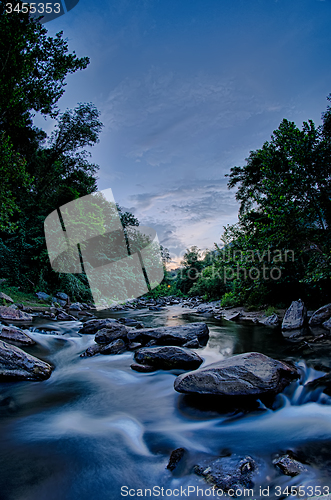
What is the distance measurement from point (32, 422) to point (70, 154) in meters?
27.0

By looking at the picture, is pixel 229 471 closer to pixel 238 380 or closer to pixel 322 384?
pixel 238 380

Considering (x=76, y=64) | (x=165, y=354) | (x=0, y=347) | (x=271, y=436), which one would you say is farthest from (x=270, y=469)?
(x=76, y=64)

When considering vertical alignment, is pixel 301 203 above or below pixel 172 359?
above

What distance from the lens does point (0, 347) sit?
4547mm

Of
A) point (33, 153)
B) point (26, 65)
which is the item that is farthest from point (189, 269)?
point (26, 65)

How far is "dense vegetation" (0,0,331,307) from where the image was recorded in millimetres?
8859

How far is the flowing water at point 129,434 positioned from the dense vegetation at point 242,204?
17.1ft

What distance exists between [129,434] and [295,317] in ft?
27.6

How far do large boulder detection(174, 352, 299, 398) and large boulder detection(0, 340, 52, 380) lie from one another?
3024mm

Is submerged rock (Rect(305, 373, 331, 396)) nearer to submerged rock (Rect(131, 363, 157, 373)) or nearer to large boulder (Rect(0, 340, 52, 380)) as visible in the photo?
submerged rock (Rect(131, 363, 157, 373))

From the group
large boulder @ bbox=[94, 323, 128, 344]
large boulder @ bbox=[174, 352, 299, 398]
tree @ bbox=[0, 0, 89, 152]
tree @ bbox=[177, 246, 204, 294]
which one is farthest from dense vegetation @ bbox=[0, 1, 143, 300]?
tree @ bbox=[177, 246, 204, 294]

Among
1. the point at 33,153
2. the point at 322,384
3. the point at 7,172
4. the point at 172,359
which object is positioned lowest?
A: the point at 322,384

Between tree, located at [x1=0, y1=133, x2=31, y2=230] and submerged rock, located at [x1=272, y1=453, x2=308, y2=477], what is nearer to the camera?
submerged rock, located at [x1=272, y1=453, x2=308, y2=477]

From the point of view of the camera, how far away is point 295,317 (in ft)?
30.3
